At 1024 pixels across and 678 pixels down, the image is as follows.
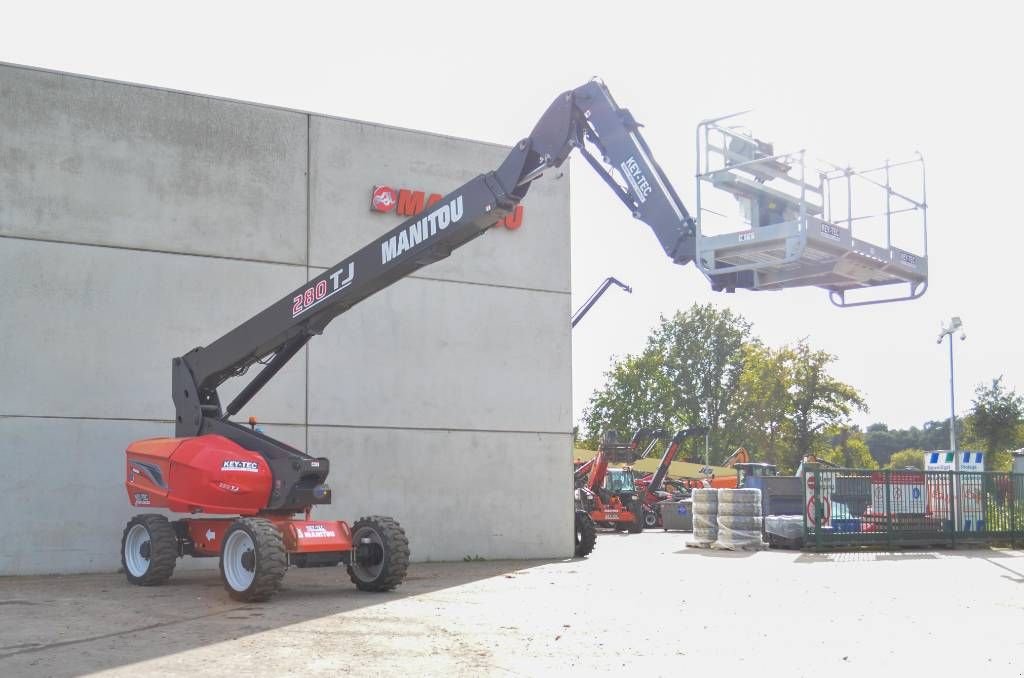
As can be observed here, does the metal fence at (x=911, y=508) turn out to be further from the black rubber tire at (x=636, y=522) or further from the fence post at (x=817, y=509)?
the black rubber tire at (x=636, y=522)

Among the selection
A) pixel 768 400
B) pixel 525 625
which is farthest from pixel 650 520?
pixel 768 400

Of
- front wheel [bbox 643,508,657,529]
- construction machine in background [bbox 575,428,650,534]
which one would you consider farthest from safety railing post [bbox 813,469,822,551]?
front wheel [bbox 643,508,657,529]

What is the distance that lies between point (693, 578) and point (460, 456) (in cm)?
480

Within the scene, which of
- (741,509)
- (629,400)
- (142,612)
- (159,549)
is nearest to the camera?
(142,612)

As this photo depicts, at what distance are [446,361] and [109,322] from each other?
5773 millimetres

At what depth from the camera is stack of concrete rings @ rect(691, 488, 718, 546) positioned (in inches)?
997

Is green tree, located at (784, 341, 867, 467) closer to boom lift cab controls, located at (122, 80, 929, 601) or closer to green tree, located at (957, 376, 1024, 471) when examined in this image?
green tree, located at (957, 376, 1024, 471)

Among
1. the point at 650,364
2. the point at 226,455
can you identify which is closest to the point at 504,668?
the point at 226,455

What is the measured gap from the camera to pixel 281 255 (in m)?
18.4

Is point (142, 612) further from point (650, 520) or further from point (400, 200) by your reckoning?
point (650, 520)

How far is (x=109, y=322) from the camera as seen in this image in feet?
55.4

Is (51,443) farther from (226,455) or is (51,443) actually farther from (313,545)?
(313,545)

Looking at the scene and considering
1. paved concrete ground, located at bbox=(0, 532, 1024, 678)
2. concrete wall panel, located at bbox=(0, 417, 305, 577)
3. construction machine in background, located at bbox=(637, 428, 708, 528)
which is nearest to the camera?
paved concrete ground, located at bbox=(0, 532, 1024, 678)

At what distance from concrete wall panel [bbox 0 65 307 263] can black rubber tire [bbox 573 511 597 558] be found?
7.43 metres
